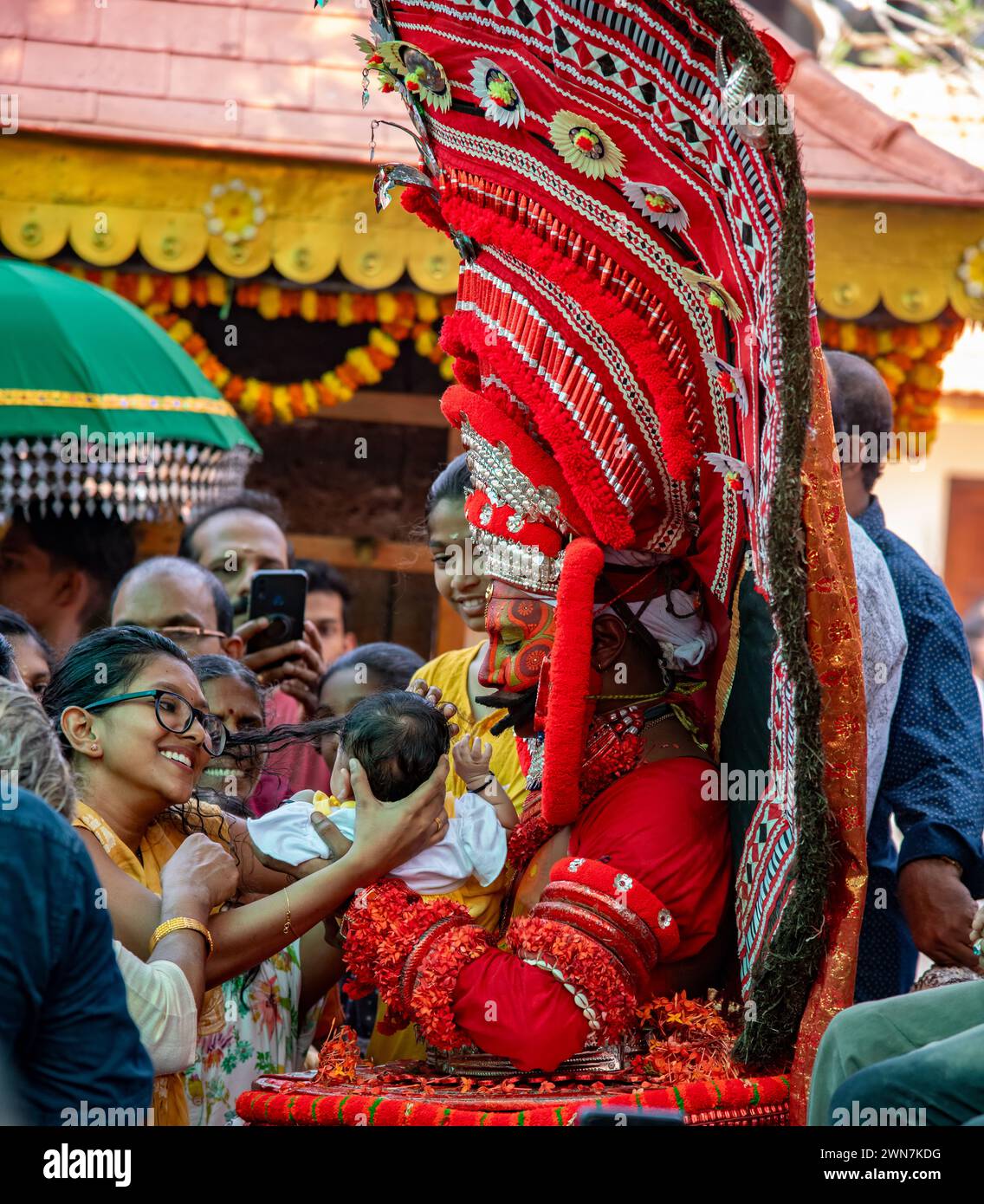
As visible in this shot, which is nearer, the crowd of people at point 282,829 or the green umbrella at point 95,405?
the crowd of people at point 282,829

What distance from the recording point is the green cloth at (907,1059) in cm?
257

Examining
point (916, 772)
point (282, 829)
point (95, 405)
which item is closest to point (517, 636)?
point (282, 829)

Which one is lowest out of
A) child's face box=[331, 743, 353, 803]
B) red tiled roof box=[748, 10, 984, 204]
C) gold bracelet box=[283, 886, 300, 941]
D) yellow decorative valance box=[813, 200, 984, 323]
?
gold bracelet box=[283, 886, 300, 941]

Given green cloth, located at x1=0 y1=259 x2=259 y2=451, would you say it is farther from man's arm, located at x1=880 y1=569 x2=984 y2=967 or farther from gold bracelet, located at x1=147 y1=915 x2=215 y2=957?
gold bracelet, located at x1=147 y1=915 x2=215 y2=957

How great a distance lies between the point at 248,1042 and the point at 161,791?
75 centimetres

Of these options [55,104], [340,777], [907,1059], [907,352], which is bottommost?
[907,1059]

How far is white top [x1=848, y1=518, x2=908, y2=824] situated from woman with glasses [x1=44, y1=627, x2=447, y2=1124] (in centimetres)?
95

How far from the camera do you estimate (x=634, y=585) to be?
11.5 ft

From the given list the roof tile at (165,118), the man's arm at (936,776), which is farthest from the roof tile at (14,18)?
the man's arm at (936,776)

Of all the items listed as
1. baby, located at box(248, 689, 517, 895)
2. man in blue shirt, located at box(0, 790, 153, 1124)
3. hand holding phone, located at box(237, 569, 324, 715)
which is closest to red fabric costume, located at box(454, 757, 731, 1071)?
baby, located at box(248, 689, 517, 895)

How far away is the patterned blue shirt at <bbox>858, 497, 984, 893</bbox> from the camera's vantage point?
3.97 metres

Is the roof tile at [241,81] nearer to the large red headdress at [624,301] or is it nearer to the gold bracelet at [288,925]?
the large red headdress at [624,301]

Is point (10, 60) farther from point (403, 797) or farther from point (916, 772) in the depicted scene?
point (916, 772)

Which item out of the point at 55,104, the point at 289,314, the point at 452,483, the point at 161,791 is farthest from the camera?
the point at 289,314
